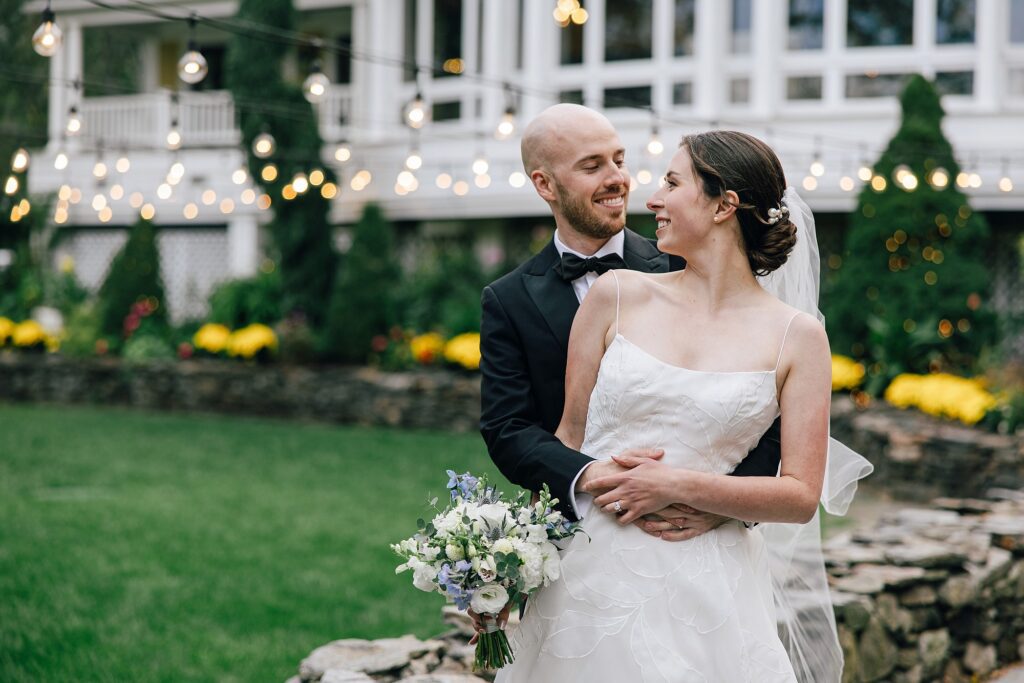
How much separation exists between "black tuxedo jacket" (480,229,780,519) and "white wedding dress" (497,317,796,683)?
0.46 ft

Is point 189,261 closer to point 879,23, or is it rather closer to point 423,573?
point 879,23

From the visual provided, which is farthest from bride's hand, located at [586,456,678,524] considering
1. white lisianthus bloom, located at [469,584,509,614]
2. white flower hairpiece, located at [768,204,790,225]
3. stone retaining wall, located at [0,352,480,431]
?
stone retaining wall, located at [0,352,480,431]

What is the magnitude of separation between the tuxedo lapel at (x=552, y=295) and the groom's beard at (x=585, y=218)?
0.39ft

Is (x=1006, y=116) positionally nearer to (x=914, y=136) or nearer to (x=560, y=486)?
(x=914, y=136)

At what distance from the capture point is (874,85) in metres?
14.6

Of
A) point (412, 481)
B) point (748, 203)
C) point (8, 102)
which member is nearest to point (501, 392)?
point (748, 203)

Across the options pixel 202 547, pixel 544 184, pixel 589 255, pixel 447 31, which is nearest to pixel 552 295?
pixel 589 255

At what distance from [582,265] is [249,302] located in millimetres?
14053

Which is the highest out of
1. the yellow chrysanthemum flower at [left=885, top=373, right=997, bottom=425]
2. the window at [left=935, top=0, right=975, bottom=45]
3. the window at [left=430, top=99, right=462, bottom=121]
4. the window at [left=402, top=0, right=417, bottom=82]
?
the window at [left=402, top=0, right=417, bottom=82]

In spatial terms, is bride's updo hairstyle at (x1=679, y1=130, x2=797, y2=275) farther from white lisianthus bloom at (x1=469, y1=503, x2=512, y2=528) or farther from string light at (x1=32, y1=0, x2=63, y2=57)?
string light at (x1=32, y1=0, x2=63, y2=57)

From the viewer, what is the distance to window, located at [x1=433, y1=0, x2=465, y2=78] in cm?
1741

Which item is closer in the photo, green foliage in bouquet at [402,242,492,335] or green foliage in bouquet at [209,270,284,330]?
green foliage in bouquet at [402,242,492,335]

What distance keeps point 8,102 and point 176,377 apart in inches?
473

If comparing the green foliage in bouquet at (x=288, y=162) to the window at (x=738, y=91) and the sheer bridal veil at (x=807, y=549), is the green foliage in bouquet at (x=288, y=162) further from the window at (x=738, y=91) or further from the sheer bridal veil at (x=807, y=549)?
the sheer bridal veil at (x=807, y=549)
